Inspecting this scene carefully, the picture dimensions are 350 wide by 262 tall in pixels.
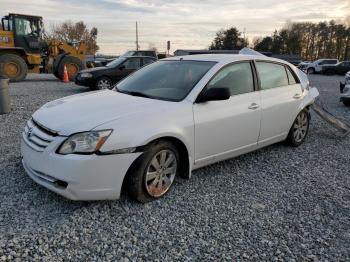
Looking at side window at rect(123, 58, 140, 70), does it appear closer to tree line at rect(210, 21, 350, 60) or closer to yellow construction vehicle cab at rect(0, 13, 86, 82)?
yellow construction vehicle cab at rect(0, 13, 86, 82)

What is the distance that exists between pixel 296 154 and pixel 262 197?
6.31ft

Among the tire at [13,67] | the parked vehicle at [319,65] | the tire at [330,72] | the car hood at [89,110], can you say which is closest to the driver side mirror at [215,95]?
the car hood at [89,110]

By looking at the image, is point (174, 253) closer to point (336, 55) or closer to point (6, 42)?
point (6, 42)

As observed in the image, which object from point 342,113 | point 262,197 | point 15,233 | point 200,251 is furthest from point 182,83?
point 342,113

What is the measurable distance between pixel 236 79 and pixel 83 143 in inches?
91.7

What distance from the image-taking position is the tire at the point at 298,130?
5785 mm

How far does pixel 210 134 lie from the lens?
13.5 feet

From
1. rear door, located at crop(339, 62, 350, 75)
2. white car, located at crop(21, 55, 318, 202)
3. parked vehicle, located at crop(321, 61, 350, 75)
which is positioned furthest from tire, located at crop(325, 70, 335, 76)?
white car, located at crop(21, 55, 318, 202)

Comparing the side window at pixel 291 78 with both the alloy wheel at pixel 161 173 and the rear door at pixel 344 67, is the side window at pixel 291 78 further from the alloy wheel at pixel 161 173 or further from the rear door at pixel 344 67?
the rear door at pixel 344 67

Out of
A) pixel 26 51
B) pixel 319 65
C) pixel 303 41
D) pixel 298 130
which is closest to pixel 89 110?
pixel 298 130

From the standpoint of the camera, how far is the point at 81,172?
317 cm

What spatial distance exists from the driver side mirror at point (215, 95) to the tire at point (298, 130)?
2.27 m

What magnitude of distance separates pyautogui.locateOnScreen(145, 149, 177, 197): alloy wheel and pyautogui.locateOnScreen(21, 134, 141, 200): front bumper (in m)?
0.30

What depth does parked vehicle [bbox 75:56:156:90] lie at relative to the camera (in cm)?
1266
